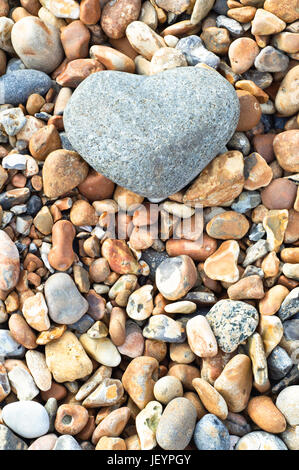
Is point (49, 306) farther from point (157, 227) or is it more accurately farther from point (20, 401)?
point (157, 227)

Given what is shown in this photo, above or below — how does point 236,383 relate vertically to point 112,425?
above

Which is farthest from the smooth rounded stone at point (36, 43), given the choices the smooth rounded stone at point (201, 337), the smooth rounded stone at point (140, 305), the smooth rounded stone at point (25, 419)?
the smooth rounded stone at point (25, 419)

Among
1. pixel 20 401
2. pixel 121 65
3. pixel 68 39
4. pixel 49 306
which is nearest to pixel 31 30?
pixel 68 39

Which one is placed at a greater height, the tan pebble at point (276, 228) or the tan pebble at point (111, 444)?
the tan pebble at point (276, 228)

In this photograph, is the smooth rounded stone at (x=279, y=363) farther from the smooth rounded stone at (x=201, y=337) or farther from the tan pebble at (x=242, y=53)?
the tan pebble at (x=242, y=53)

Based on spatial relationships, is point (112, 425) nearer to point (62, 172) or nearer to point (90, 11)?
point (62, 172)

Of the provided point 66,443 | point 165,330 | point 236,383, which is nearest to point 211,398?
point 236,383

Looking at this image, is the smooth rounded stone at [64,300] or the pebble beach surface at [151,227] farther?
the smooth rounded stone at [64,300]
